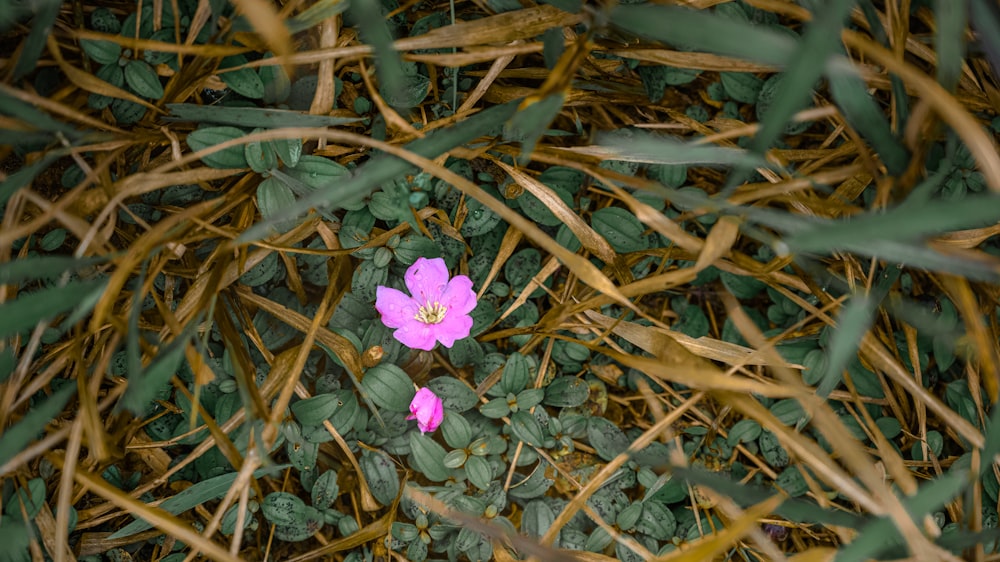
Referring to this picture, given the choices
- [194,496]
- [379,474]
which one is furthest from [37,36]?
[379,474]

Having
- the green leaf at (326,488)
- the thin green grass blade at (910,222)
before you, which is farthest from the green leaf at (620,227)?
the green leaf at (326,488)

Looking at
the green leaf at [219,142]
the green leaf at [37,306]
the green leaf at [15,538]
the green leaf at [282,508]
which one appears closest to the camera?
the green leaf at [37,306]

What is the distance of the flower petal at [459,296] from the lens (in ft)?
4.38

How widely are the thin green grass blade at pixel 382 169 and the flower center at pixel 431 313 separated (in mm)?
287

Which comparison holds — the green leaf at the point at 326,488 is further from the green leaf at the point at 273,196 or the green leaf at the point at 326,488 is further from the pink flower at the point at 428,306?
the green leaf at the point at 273,196

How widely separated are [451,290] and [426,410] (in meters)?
0.22

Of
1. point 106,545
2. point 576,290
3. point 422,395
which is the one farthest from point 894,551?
point 106,545

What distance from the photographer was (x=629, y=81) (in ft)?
4.66

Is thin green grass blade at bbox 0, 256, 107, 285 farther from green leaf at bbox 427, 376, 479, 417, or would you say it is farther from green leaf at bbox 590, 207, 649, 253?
green leaf at bbox 590, 207, 649, 253

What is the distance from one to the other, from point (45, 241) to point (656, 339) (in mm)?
1100

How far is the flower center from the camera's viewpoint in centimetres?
132

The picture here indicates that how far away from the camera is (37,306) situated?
40.7 inches

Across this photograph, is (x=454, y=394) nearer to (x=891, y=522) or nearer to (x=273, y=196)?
(x=273, y=196)

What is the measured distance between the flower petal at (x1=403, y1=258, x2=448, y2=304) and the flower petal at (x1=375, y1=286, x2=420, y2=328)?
0.08 ft
